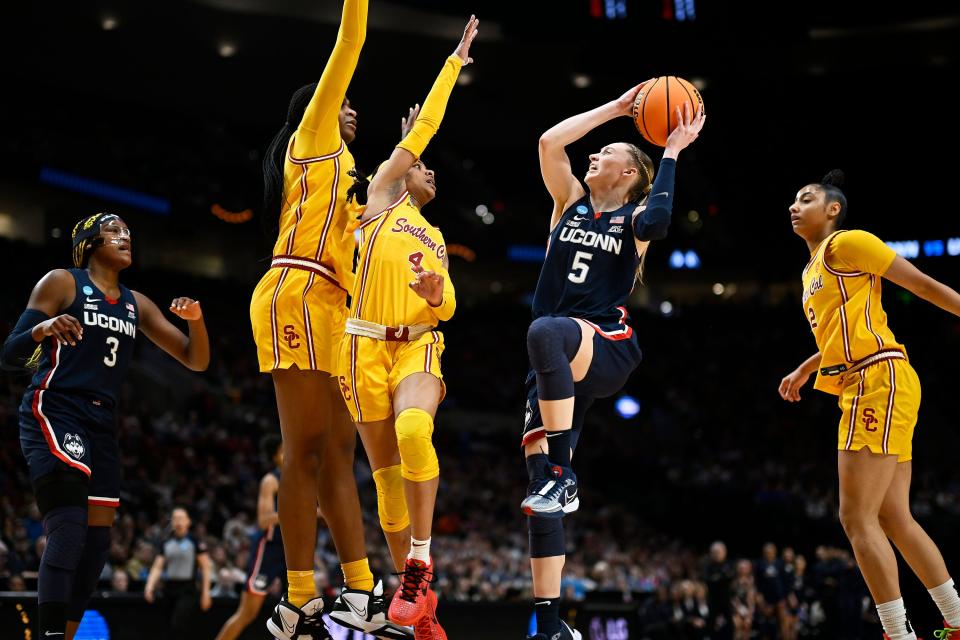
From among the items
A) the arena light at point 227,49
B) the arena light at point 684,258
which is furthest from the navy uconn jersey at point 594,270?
the arena light at point 684,258

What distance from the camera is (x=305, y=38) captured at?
24844 millimetres

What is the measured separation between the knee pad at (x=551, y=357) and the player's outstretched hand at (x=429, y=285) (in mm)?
572

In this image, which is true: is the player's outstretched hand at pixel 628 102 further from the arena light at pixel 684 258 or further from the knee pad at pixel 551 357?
the arena light at pixel 684 258

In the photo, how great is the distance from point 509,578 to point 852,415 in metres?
11.4

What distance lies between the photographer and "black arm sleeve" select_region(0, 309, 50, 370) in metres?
5.41

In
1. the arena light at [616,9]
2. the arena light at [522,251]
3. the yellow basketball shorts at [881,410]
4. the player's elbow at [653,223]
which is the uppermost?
the arena light at [522,251]

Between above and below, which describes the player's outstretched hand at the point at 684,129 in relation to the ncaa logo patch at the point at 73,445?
above

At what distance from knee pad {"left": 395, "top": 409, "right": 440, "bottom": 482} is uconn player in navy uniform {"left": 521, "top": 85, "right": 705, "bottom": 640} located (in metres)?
0.51

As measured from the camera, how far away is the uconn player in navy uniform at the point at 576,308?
5.05 m

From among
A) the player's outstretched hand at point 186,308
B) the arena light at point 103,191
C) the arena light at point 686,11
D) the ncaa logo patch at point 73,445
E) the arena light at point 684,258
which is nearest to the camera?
the ncaa logo patch at point 73,445

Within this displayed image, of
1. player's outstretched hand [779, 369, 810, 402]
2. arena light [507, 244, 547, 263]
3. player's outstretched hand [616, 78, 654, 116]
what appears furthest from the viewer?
arena light [507, 244, 547, 263]

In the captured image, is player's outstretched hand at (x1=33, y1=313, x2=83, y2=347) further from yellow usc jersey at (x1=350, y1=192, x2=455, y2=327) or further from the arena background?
the arena background

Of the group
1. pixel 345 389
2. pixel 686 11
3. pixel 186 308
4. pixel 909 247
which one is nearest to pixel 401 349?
pixel 345 389

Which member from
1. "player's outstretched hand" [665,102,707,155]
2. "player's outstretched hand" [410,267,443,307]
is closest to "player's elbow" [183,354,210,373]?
"player's outstretched hand" [410,267,443,307]
